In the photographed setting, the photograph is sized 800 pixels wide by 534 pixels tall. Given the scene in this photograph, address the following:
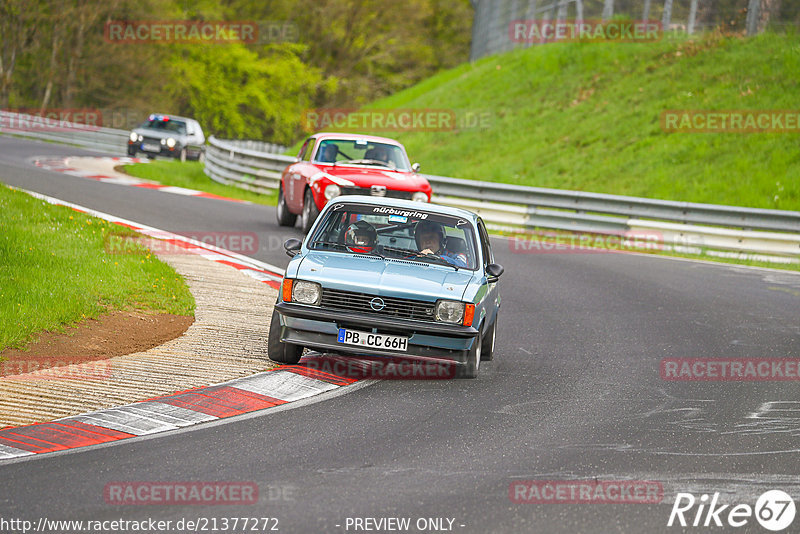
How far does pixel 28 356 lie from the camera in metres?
8.45

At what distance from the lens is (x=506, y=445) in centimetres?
682

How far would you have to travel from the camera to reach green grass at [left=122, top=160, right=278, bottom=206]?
25.8 metres

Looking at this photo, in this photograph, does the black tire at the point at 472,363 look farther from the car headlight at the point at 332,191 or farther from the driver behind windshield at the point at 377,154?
the driver behind windshield at the point at 377,154

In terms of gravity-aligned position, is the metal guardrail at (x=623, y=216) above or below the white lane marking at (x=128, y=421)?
above

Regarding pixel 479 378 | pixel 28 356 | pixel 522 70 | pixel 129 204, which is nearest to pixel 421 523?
pixel 479 378

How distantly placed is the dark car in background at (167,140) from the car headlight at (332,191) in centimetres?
1948

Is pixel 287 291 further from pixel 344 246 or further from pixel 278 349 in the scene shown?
pixel 344 246

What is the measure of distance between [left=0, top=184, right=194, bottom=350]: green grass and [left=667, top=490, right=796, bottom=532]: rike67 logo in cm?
563

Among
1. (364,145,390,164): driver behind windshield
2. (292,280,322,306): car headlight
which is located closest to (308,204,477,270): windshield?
(292,280,322,306): car headlight

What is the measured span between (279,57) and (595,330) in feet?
169

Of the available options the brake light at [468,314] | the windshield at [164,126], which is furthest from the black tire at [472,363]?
the windshield at [164,126]

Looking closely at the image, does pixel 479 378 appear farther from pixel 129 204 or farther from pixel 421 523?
pixel 129 204

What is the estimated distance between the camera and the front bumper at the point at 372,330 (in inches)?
329

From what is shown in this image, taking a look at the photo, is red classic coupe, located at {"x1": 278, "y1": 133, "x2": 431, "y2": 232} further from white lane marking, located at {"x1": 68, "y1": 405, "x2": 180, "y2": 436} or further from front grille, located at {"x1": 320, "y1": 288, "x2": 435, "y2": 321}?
white lane marking, located at {"x1": 68, "y1": 405, "x2": 180, "y2": 436}
